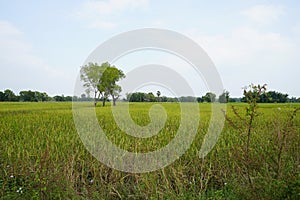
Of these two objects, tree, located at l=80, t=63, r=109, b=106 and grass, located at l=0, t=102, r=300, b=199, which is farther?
tree, located at l=80, t=63, r=109, b=106

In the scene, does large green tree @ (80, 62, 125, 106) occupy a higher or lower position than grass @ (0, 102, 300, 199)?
higher

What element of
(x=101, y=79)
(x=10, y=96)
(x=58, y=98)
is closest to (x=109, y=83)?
(x=101, y=79)

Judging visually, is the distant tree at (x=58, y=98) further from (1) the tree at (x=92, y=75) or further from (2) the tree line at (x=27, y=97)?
(1) the tree at (x=92, y=75)

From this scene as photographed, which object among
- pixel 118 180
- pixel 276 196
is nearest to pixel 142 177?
pixel 118 180

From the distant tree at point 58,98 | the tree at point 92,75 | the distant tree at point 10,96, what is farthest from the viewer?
the distant tree at point 58,98

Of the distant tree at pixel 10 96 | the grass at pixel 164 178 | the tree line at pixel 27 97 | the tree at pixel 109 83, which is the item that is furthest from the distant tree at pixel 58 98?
the grass at pixel 164 178

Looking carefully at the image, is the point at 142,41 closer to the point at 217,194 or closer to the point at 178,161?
the point at 178,161

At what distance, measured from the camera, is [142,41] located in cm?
602

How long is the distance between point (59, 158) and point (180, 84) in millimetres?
3109

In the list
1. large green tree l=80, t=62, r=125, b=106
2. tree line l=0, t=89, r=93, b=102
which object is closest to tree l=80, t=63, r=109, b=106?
large green tree l=80, t=62, r=125, b=106

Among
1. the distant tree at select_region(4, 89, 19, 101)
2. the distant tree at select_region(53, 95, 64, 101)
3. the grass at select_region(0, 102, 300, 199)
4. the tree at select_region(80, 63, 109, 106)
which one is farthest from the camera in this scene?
the distant tree at select_region(53, 95, 64, 101)

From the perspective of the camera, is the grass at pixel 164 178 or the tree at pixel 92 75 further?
the tree at pixel 92 75

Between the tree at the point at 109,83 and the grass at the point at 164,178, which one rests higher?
the tree at the point at 109,83

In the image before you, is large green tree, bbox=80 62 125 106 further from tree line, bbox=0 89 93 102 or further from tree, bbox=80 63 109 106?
tree line, bbox=0 89 93 102
